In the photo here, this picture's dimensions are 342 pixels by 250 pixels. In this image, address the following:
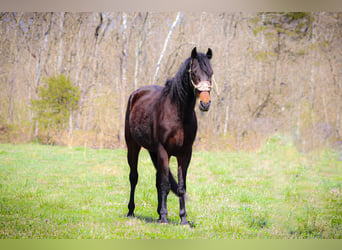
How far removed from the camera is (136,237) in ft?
11.9

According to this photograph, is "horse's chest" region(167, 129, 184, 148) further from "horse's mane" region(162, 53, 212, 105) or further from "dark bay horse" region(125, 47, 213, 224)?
"horse's mane" region(162, 53, 212, 105)

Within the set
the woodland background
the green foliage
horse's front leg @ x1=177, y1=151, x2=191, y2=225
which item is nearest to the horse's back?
horse's front leg @ x1=177, y1=151, x2=191, y2=225

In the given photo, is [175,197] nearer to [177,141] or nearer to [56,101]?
[177,141]

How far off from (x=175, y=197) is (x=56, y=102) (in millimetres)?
→ 2082

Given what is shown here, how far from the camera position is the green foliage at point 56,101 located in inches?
197

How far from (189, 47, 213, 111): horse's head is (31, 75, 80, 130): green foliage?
2236 millimetres

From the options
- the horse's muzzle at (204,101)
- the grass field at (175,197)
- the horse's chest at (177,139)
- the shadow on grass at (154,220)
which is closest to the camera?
the horse's muzzle at (204,101)

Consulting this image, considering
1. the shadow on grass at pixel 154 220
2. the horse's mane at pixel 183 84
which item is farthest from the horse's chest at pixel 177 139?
the shadow on grass at pixel 154 220

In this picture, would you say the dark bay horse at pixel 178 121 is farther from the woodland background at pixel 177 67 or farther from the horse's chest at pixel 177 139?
the woodland background at pixel 177 67

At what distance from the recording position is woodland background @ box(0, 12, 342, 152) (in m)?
4.88

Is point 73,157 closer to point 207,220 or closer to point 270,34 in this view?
point 207,220

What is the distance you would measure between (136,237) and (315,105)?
3.06 meters

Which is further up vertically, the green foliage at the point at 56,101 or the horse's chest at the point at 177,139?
the green foliage at the point at 56,101

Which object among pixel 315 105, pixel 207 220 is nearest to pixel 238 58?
pixel 315 105
